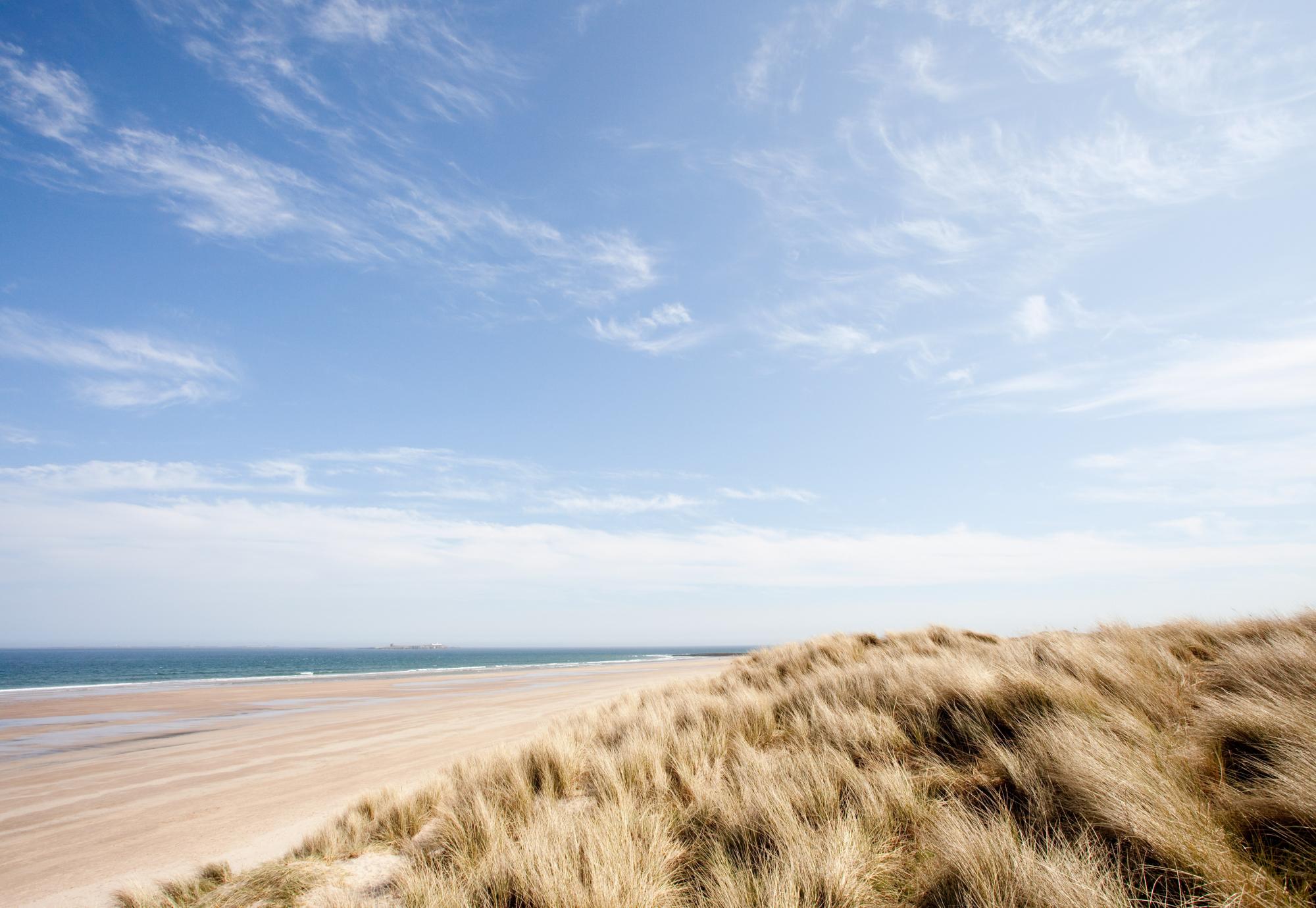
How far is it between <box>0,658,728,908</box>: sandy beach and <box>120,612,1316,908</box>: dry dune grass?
7.12 feet

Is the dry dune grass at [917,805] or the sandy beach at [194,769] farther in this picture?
the sandy beach at [194,769]

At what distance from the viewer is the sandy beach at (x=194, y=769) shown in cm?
659

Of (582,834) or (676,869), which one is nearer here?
(676,869)

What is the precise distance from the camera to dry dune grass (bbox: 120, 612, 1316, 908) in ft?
10.0

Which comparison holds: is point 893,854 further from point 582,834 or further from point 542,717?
point 542,717

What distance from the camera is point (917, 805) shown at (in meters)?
4.14

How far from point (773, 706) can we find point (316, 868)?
607cm

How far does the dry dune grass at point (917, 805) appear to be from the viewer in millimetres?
3051

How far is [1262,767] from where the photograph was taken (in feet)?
11.5

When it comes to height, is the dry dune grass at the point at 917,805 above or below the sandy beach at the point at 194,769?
above

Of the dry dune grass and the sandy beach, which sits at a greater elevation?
the dry dune grass

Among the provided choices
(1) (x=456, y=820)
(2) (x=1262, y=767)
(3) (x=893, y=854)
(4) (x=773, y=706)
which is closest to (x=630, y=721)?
(4) (x=773, y=706)

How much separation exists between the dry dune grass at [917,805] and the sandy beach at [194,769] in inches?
85.4

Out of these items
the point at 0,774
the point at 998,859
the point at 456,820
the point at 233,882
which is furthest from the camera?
the point at 0,774
